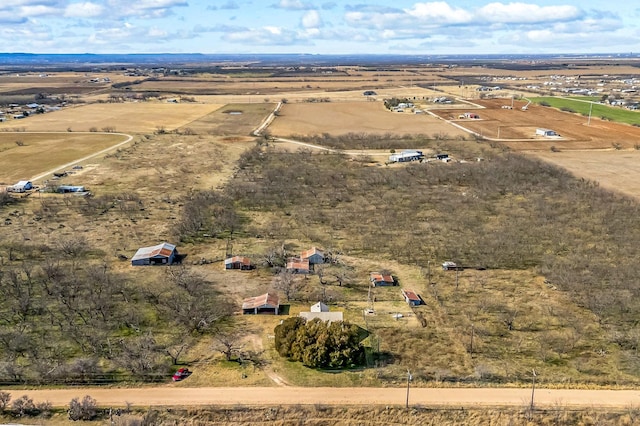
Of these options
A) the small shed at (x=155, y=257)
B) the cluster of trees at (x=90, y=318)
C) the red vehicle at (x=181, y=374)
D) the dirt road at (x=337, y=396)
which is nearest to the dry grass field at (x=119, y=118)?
the small shed at (x=155, y=257)

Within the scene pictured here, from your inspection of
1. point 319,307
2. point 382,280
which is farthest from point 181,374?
point 382,280

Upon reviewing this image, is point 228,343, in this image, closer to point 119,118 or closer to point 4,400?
point 4,400

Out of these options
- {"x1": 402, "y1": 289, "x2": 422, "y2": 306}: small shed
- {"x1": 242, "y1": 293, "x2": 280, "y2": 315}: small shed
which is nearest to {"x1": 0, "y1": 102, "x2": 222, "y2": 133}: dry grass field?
{"x1": 242, "y1": 293, "x2": 280, "y2": 315}: small shed

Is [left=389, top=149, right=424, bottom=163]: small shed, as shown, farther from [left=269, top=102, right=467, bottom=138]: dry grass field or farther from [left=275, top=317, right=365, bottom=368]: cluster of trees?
[left=275, top=317, right=365, bottom=368]: cluster of trees

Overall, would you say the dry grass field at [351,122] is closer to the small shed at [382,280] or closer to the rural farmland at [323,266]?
the rural farmland at [323,266]

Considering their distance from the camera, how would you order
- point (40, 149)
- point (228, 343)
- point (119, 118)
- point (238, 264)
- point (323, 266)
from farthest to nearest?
point (119, 118) < point (40, 149) < point (323, 266) < point (238, 264) < point (228, 343)
